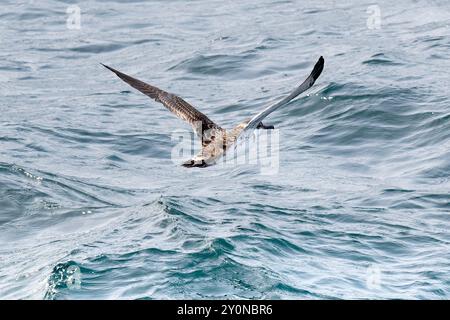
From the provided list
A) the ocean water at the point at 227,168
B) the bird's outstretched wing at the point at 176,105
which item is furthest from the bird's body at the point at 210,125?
the ocean water at the point at 227,168

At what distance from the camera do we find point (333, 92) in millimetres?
21375

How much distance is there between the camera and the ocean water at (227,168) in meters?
12.4

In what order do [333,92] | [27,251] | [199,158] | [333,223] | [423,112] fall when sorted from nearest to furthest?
[199,158]
[27,251]
[333,223]
[423,112]
[333,92]

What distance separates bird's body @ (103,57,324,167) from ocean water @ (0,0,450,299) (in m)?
1.33

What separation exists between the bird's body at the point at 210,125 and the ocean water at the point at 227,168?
4.37 ft

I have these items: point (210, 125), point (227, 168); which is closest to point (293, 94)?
point (210, 125)

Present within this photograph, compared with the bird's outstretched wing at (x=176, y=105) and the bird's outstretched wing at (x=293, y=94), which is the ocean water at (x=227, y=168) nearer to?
the bird's outstretched wing at (x=176, y=105)

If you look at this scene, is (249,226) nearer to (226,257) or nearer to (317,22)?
(226,257)

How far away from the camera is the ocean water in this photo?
12.4 metres

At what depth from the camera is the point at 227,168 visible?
1811 centimetres

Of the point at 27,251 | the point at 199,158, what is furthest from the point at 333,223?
the point at 27,251

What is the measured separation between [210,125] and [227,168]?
4.94 m

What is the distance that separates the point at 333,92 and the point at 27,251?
950cm

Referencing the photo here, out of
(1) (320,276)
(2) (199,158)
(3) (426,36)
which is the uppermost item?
(3) (426,36)
